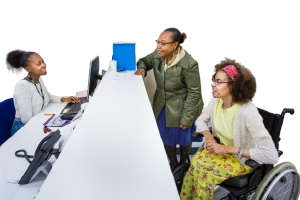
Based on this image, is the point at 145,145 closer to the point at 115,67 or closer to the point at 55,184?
the point at 55,184

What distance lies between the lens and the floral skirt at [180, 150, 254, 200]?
1602 mm

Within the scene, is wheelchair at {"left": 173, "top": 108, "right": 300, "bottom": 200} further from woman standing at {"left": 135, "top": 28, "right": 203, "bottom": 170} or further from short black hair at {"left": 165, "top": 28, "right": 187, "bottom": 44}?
short black hair at {"left": 165, "top": 28, "right": 187, "bottom": 44}

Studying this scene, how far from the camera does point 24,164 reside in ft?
5.15

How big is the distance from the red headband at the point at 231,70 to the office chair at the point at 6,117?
1.95 meters

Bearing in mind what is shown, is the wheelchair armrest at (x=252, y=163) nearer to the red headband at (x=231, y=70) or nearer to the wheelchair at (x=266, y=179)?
the wheelchair at (x=266, y=179)

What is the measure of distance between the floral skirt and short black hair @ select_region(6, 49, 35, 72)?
1.91m

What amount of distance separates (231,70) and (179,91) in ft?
2.30

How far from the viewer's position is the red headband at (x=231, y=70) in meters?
1.64

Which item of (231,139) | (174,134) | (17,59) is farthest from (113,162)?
(17,59)

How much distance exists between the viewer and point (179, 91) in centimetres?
227

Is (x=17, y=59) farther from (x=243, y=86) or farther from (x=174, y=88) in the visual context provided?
(x=243, y=86)

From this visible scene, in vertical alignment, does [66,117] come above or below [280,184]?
above

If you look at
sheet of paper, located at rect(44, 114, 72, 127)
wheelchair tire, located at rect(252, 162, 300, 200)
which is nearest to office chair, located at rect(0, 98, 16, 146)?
sheet of paper, located at rect(44, 114, 72, 127)

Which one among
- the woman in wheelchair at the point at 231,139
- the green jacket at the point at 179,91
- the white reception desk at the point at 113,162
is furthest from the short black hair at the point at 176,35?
the white reception desk at the point at 113,162
